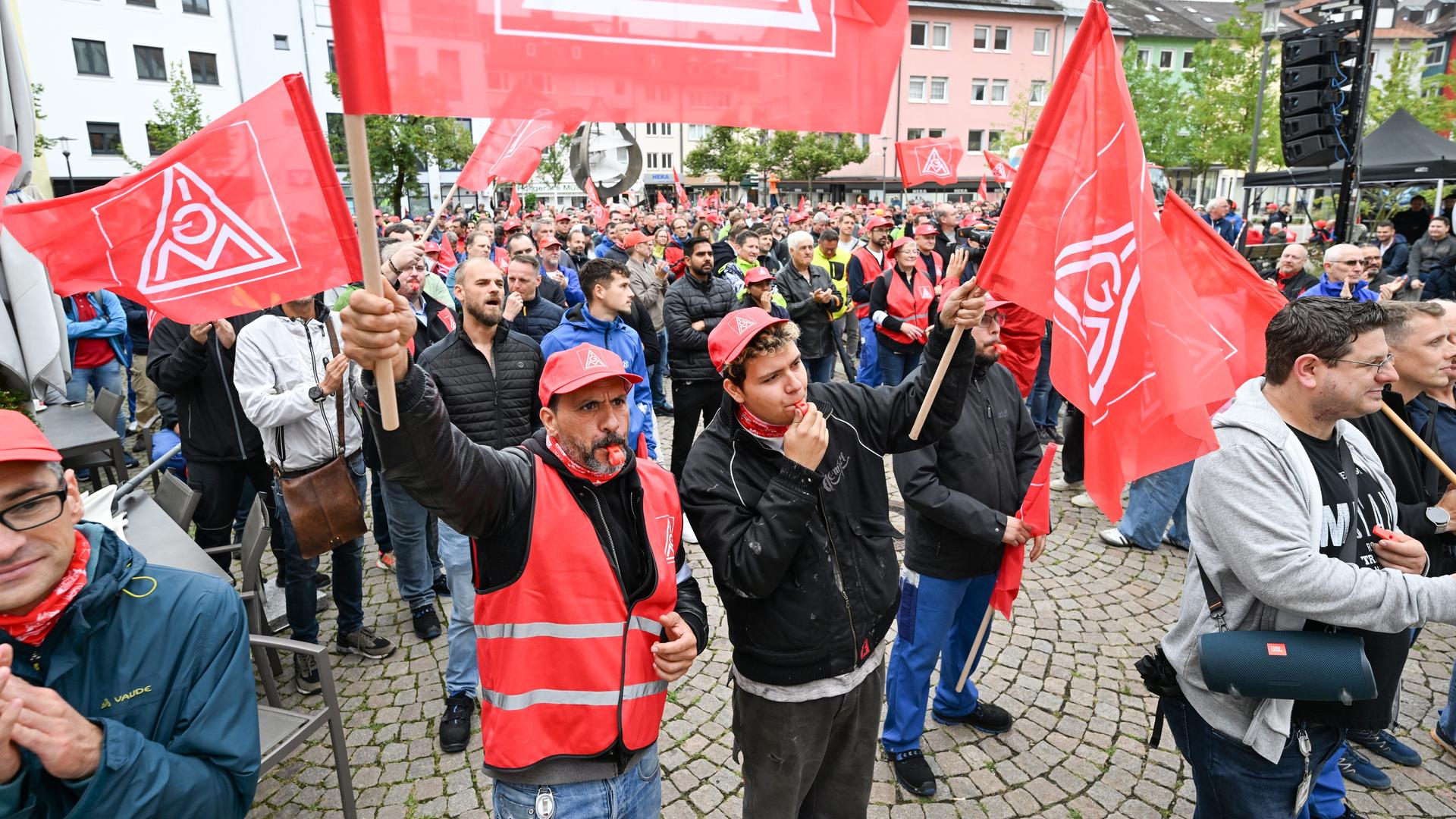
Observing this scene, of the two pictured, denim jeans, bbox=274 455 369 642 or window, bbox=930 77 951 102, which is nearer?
denim jeans, bbox=274 455 369 642

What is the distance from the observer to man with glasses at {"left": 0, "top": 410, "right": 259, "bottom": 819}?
1.71 m

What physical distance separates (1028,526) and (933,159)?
12289 mm

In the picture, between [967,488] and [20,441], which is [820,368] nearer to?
[967,488]

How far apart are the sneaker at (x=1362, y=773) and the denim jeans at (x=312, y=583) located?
5375 mm

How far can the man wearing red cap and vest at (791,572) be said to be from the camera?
2.63 metres

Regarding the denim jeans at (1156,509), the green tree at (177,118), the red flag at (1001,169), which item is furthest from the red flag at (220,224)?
the green tree at (177,118)

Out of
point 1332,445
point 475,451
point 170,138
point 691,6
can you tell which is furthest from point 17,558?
point 170,138

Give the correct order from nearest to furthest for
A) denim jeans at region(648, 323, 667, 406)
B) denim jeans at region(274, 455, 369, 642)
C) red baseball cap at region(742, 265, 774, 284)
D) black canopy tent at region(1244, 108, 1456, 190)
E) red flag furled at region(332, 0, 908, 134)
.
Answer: red flag furled at region(332, 0, 908, 134), denim jeans at region(274, 455, 369, 642), red baseball cap at region(742, 265, 774, 284), denim jeans at region(648, 323, 667, 406), black canopy tent at region(1244, 108, 1456, 190)

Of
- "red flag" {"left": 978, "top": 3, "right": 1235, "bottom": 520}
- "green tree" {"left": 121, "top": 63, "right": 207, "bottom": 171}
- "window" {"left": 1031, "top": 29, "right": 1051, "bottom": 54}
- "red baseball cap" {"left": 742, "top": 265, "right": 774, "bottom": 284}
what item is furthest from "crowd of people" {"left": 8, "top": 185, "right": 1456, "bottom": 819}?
"window" {"left": 1031, "top": 29, "right": 1051, "bottom": 54}

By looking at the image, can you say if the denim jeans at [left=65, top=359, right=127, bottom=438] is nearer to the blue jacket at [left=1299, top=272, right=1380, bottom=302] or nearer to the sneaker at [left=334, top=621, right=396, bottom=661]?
the sneaker at [left=334, top=621, right=396, bottom=661]

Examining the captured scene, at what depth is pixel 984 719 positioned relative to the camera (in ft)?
13.9

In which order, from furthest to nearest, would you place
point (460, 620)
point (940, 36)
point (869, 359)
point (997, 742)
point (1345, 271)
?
point (940, 36)
point (869, 359)
point (1345, 271)
point (460, 620)
point (997, 742)

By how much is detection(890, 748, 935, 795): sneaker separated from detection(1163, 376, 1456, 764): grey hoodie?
4.58 ft

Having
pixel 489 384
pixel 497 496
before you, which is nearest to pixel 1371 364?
pixel 497 496
